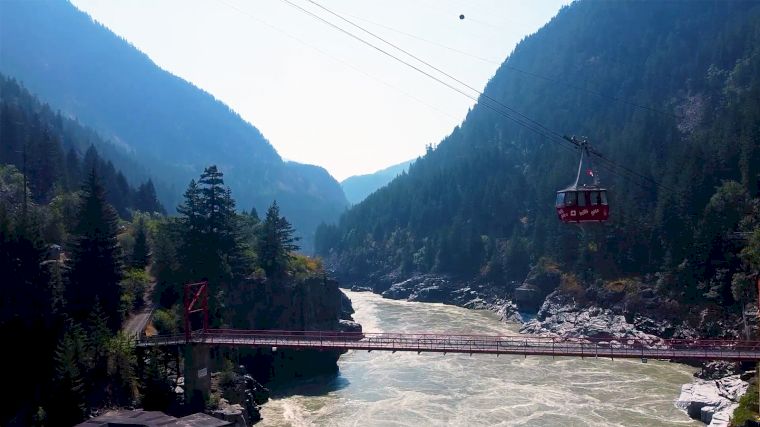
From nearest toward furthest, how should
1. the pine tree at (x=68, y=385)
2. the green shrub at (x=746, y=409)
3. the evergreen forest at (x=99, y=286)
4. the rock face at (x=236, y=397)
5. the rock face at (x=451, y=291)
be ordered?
the pine tree at (x=68, y=385)
the green shrub at (x=746, y=409)
the evergreen forest at (x=99, y=286)
the rock face at (x=236, y=397)
the rock face at (x=451, y=291)

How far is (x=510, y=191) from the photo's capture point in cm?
11969

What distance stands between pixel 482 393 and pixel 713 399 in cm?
1544

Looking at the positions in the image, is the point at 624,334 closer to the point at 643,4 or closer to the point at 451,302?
the point at 451,302

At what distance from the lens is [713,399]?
38.3m

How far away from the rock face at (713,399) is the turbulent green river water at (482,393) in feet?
3.06

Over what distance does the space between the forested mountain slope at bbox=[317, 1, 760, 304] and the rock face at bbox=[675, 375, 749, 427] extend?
1900 cm

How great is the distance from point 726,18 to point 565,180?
236 feet

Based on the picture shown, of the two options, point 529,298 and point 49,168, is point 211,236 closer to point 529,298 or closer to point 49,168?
point 49,168

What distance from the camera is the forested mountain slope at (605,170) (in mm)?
67500

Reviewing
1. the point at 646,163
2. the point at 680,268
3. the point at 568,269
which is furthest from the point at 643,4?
the point at 680,268

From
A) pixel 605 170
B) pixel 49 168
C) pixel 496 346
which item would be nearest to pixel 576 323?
pixel 605 170

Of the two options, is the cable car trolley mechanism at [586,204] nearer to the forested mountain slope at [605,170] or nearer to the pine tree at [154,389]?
the pine tree at [154,389]

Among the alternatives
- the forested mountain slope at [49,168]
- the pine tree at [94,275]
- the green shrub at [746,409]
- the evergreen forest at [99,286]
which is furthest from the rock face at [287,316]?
the green shrub at [746,409]

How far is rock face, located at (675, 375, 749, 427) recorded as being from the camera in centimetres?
3550
